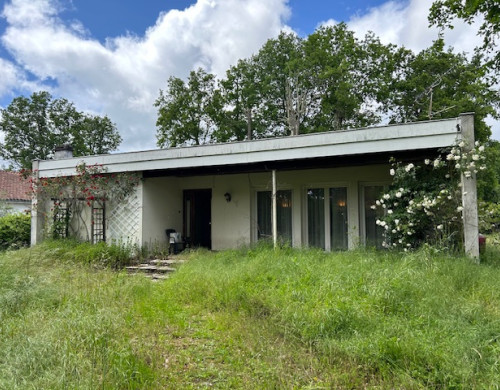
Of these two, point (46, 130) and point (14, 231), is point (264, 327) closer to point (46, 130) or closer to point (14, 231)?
point (14, 231)

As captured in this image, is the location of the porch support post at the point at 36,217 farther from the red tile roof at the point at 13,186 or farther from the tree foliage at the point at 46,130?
the tree foliage at the point at 46,130

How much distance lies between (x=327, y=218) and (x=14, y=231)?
11.0 metres

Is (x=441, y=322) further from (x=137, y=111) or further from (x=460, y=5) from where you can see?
(x=137, y=111)

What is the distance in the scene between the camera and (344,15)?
1966cm

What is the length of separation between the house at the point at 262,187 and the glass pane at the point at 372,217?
23 millimetres

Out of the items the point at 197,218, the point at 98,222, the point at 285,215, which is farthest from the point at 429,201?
the point at 98,222

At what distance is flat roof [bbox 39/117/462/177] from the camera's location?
5879 mm

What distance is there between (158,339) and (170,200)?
6.57 m

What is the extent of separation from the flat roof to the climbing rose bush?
48 centimetres

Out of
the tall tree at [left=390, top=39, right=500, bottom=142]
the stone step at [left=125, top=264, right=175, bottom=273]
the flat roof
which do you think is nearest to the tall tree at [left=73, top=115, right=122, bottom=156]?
the flat roof

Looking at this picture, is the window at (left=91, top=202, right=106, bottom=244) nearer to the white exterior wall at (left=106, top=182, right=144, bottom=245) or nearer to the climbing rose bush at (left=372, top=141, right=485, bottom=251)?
the white exterior wall at (left=106, top=182, right=144, bottom=245)

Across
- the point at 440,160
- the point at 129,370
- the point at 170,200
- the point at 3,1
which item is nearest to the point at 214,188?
the point at 170,200

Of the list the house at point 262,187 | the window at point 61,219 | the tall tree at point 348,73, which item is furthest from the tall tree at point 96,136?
the house at point 262,187

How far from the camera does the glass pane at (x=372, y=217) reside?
7.88 meters
